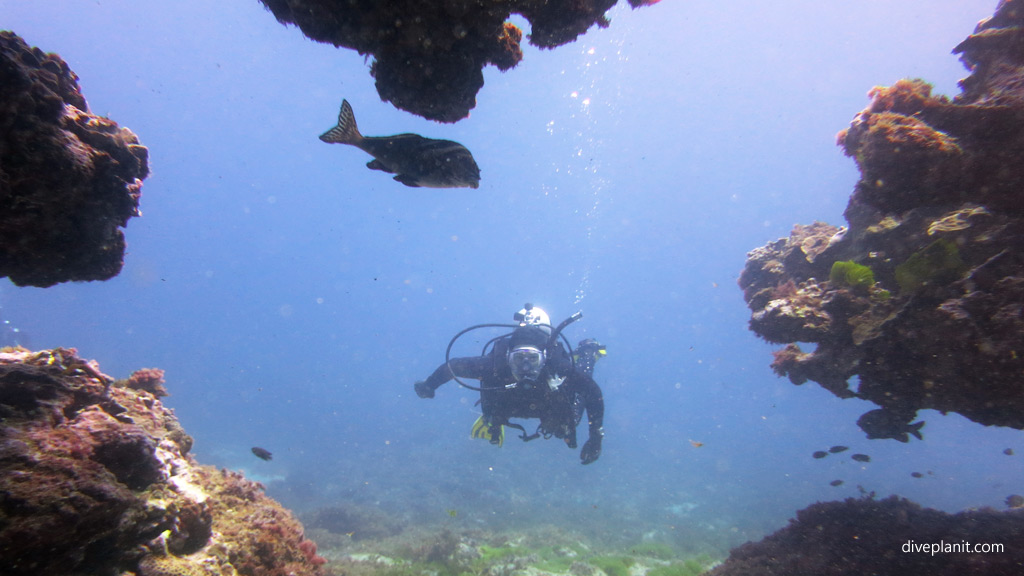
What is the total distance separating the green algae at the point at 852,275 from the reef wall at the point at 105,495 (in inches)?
356

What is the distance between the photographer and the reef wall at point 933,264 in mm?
4707

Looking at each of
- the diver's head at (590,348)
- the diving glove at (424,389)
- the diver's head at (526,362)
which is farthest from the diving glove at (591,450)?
the diving glove at (424,389)

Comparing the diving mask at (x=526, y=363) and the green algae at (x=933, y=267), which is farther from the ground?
the diving mask at (x=526, y=363)

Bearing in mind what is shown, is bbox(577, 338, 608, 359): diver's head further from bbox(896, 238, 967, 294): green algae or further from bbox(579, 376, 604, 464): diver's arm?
bbox(896, 238, 967, 294): green algae

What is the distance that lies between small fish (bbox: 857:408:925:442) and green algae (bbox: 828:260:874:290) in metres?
2.16

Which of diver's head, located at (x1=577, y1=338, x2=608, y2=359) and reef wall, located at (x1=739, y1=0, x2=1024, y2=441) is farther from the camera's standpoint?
diver's head, located at (x1=577, y1=338, x2=608, y2=359)

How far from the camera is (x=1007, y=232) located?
Result: 4785mm

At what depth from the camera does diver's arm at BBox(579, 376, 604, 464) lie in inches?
384

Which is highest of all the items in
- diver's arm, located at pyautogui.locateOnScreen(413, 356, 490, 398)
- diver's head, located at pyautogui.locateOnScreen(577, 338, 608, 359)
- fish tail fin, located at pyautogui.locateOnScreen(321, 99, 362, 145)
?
diver's head, located at pyautogui.locateOnScreen(577, 338, 608, 359)

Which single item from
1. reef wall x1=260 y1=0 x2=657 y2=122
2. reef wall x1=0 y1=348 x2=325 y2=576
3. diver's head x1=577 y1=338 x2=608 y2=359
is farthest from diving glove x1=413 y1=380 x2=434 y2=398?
reef wall x1=260 y1=0 x2=657 y2=122

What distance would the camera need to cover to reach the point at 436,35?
12.4 feet

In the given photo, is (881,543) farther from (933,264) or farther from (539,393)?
(539,393)

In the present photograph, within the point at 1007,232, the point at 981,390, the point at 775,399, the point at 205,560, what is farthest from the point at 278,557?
the point at 775,399

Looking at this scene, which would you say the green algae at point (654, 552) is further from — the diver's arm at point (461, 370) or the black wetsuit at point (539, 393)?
the diver's arm at point (461, 370)
